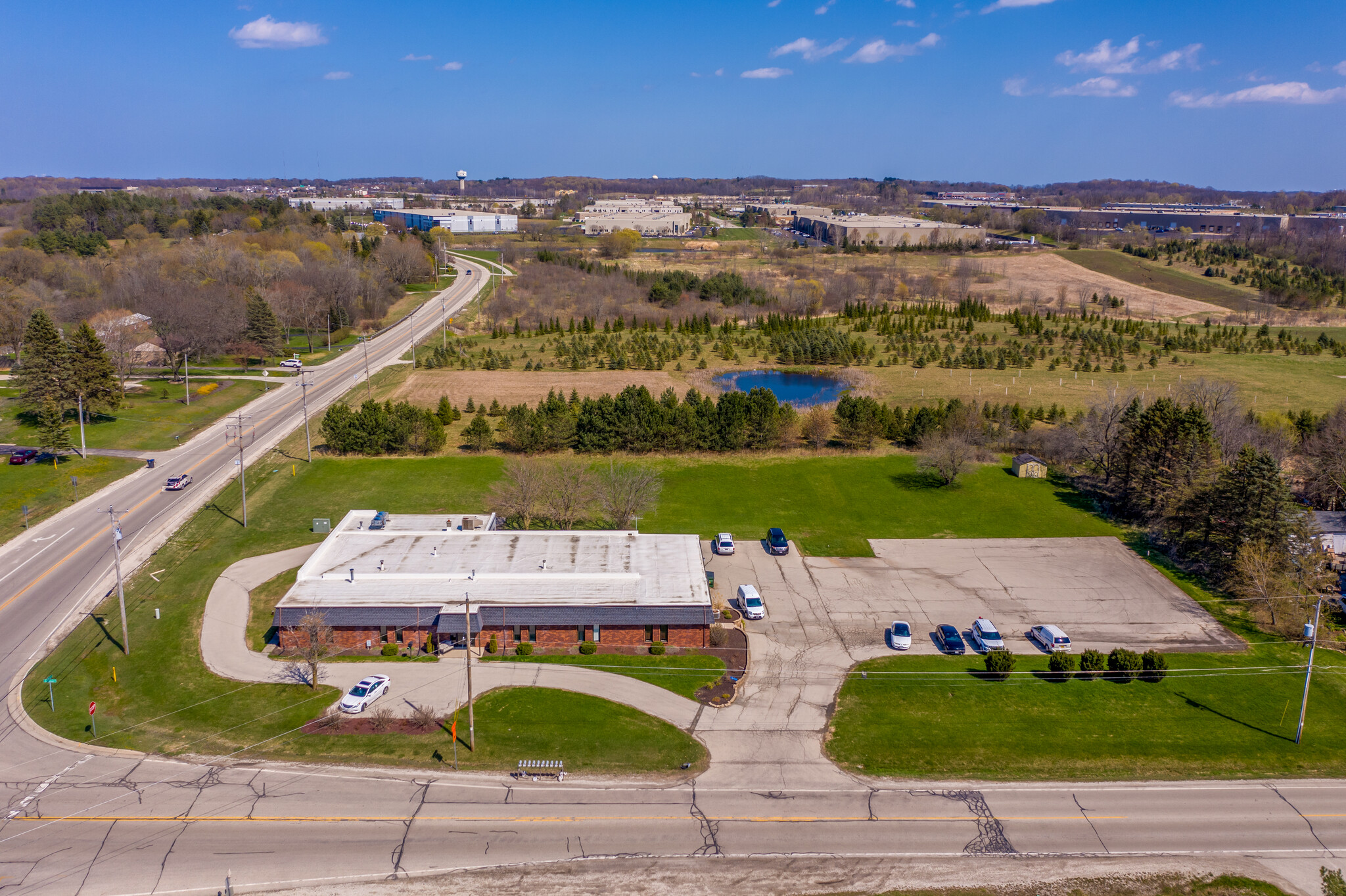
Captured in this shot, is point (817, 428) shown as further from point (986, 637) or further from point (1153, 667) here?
point (1153, 667)

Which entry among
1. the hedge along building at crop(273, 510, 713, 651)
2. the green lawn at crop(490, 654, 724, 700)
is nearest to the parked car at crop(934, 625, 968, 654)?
the green lawn at crop(490, 654, 724, 700)

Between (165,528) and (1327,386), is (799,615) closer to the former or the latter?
(165,528)

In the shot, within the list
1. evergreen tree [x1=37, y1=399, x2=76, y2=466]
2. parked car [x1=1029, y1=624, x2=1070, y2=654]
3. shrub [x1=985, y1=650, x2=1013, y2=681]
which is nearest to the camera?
shrub [x1=985, y1=650, x2=1013, y2=681]

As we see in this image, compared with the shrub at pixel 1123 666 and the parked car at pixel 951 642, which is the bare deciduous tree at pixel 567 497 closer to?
the parked car at pixel 951 642

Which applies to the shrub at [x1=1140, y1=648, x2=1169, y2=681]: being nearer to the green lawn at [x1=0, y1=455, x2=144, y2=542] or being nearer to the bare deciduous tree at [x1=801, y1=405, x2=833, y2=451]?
the bare deciduous tree at [x1=801, y1=405, x2=833, y2=451]

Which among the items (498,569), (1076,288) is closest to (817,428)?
(498,569)

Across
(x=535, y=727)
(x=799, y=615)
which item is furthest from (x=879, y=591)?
(x=535, y=727)
